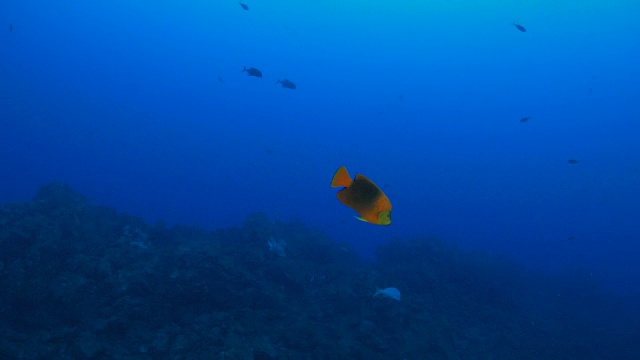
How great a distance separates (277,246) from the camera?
41.6ft

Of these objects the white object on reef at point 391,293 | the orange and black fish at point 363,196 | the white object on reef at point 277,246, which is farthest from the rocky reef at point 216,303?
the orange and black fish at point 363,196

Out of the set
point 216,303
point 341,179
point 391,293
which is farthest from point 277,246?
point 341,179

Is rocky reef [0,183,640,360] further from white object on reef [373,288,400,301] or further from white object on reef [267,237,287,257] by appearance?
white object on reef [373,288,400,301]

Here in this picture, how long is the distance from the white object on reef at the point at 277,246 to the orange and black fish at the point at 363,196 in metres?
10.7

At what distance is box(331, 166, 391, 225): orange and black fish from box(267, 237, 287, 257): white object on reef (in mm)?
10718

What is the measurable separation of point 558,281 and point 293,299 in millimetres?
21861

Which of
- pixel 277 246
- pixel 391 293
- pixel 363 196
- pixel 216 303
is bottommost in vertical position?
pixel 277 246

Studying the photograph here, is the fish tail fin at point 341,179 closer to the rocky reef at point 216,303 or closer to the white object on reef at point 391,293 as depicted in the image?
the rocky reef at point 216,303

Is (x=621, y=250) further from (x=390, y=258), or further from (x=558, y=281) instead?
(x=390, y=258)

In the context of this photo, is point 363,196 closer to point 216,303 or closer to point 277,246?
point 216,303

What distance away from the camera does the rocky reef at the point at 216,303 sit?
Result: 19.9ft

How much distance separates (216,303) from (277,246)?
525 centimetres

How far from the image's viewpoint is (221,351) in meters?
5.71

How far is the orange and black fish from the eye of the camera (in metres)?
1.88
